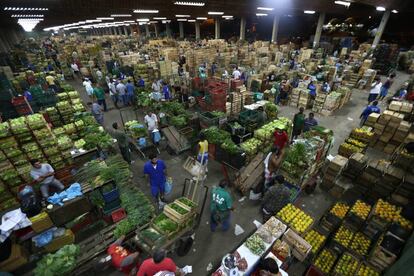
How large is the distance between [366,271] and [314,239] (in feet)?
3.57

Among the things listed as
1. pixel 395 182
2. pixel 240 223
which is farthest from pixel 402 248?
pixel 240 223

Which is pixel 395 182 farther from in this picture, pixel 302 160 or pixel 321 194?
pixel 302 160

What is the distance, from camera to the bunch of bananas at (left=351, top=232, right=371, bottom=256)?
16.2 ft

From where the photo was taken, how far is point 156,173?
6.34 metres

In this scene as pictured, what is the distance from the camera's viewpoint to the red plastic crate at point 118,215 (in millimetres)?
6230

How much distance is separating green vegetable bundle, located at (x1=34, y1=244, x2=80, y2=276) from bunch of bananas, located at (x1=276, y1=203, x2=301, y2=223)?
15.7 ft

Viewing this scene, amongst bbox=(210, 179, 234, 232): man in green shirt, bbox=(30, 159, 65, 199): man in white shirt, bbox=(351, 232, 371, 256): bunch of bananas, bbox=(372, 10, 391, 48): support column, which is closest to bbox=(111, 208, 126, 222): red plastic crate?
bbox=(30, 159, 65, 199): man in white shirt

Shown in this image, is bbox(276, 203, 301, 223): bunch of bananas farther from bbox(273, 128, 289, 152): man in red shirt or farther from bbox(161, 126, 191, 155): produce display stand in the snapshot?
bbox(161, 126, 191, 155): produce display stand

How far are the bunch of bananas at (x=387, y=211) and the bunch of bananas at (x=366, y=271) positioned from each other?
1.37 metres

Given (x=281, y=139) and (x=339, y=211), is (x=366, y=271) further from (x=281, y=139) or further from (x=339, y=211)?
(x=281, y=139)

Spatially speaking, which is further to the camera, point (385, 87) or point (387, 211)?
point (385, 87)

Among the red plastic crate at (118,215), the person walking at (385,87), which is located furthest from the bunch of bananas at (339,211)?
the person walking at (385,87)

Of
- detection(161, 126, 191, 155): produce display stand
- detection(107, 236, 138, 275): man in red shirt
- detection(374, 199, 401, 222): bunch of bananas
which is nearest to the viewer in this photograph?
detection(107, 236, 138, 275): man in red shirt

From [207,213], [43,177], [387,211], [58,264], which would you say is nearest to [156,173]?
[207,213]
